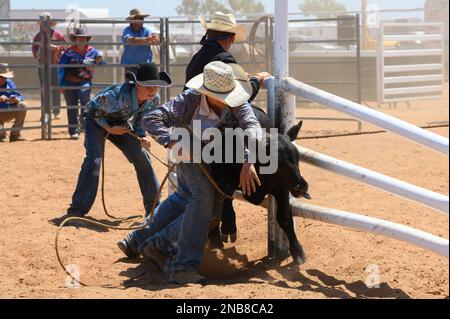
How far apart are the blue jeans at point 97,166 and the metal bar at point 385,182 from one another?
6.65 feet

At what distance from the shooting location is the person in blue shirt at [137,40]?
38.4 feet

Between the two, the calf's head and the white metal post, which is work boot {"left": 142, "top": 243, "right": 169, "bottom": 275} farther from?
the calf's head

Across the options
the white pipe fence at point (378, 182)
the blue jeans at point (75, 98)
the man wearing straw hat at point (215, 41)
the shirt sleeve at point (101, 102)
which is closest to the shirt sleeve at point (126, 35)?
the blue jeans at point (75, 98)

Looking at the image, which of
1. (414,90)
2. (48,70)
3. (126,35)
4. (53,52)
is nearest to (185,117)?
(48,70)

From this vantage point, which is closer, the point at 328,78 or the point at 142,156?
the point at 142,156

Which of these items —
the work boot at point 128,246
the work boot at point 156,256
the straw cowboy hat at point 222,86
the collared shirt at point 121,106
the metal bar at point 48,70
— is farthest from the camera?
the metal bar at point 48,70

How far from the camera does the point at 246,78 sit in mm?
5117

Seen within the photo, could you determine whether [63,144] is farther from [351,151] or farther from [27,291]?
→ [27,291]

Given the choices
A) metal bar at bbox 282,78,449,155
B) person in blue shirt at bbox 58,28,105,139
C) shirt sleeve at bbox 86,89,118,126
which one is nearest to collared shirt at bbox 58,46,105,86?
person in blue shirt at bbox 58,28,105,139

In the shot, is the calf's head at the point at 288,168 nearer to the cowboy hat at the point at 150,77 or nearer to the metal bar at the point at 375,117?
the metal bar at the point at 375,117

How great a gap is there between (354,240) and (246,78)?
1256 mm

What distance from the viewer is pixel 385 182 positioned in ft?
13.6

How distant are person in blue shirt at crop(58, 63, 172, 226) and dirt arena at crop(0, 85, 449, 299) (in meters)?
0.36

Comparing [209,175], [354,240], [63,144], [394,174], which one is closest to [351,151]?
[394,174]
